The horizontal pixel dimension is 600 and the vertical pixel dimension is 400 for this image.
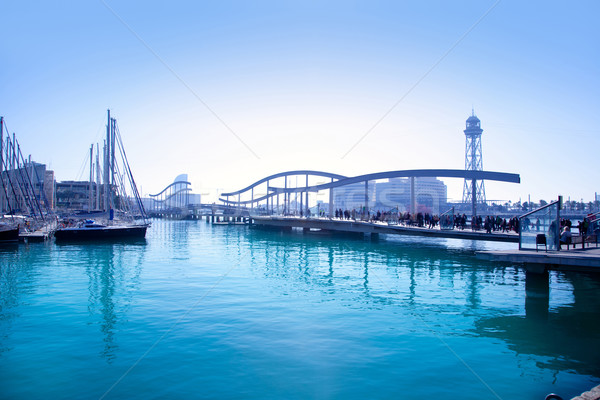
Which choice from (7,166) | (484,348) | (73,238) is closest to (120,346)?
(484,348)

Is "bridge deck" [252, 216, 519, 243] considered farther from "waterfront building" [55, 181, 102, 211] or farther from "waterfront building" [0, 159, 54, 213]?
"waterfront building" [55, 181, 102, 211]

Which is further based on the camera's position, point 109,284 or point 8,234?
point 8,234

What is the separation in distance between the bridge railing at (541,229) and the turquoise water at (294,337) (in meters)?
1.62

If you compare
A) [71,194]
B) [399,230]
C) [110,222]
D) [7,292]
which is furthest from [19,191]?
[71,194]

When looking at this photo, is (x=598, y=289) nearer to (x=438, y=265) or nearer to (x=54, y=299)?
(x=438, y=265)

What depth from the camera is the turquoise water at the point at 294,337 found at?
842cm

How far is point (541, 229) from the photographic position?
50.1ft

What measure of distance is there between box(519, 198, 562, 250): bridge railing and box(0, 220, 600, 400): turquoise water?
5.30 ft

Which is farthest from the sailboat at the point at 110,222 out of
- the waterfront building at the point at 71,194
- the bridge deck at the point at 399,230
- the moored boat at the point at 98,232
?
the waterfront building at the point at 71,194

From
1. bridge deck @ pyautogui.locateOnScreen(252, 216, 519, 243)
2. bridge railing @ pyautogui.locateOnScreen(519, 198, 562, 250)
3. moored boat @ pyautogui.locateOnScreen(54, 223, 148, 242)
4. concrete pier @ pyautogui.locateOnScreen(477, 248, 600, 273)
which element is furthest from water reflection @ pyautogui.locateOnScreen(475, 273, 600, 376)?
moored boat @ pyautogui.locateOnScreen(54, 223, 148, 242)

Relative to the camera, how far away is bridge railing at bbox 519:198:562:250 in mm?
14000

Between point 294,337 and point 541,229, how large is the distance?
10.1 meters

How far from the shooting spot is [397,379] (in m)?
8.72

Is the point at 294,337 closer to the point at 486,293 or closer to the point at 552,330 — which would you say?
the point at 552,330
